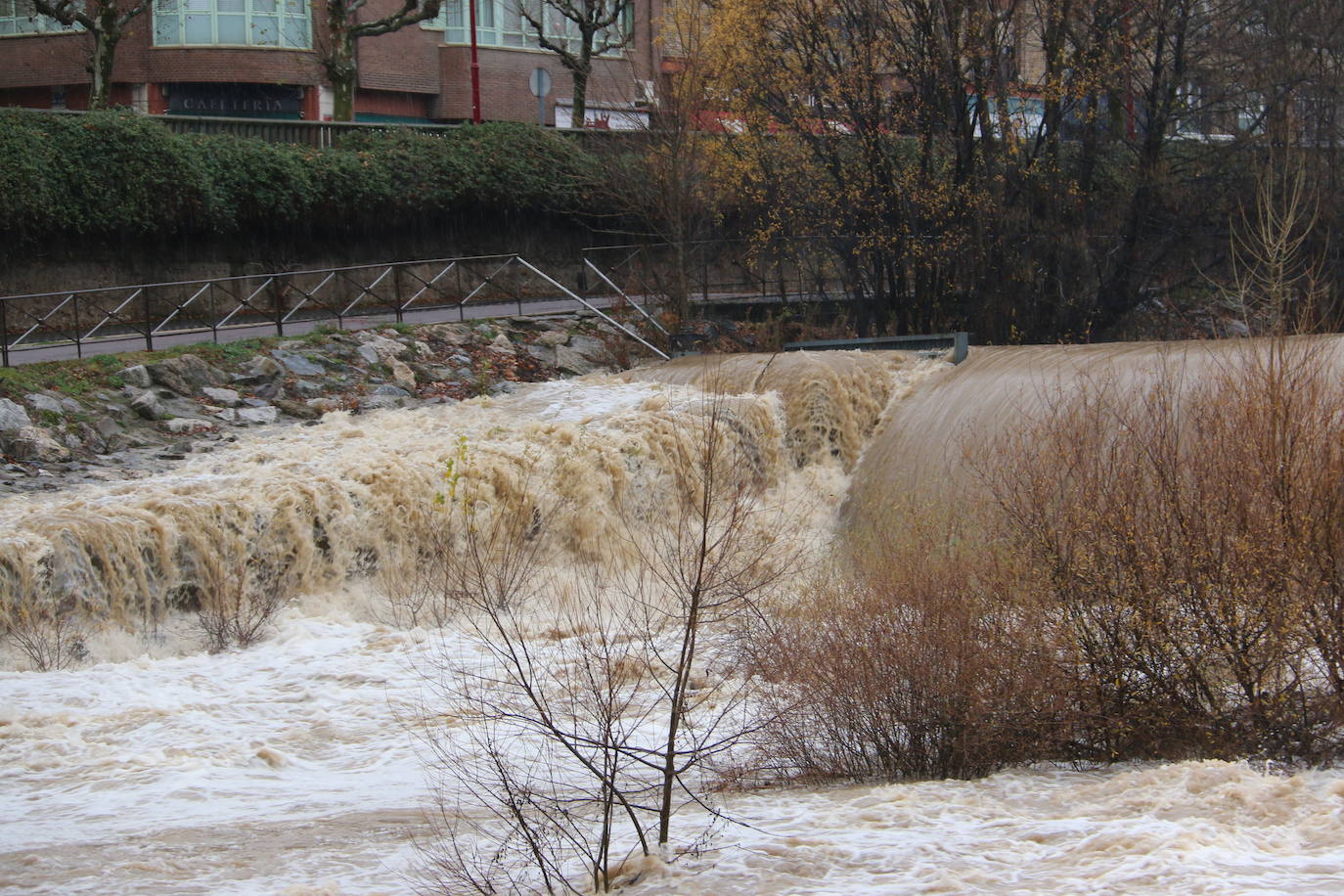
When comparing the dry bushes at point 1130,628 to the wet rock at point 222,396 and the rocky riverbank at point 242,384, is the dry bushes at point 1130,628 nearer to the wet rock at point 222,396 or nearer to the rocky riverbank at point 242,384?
the rocky riverbank at point 242,384

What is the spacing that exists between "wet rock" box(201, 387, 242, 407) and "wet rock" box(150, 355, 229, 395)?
0.41 ft

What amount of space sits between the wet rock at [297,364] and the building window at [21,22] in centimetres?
1778

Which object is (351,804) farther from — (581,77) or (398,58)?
(398,58)

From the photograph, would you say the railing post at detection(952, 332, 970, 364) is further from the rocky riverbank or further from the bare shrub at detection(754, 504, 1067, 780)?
the bare shrub at detection(754, 504, 1067, 780)

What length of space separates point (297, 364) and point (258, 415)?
4.63 feet

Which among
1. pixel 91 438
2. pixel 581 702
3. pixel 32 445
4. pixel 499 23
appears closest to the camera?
pixel 581 702

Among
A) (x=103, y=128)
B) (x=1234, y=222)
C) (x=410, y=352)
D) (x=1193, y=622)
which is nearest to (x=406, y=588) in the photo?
(x=410, y=352)

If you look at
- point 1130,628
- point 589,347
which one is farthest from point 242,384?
point 1130,628

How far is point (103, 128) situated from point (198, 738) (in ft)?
42.3

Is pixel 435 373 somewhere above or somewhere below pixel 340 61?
below

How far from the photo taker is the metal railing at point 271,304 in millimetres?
17453

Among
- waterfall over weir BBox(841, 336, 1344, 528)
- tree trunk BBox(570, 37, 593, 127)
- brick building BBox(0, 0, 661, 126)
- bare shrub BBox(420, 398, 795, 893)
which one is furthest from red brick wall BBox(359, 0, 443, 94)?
bare shrub BBox(420, 398, 795, 893)

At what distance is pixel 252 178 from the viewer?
21078 mm

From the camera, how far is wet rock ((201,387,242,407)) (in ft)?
53.3
